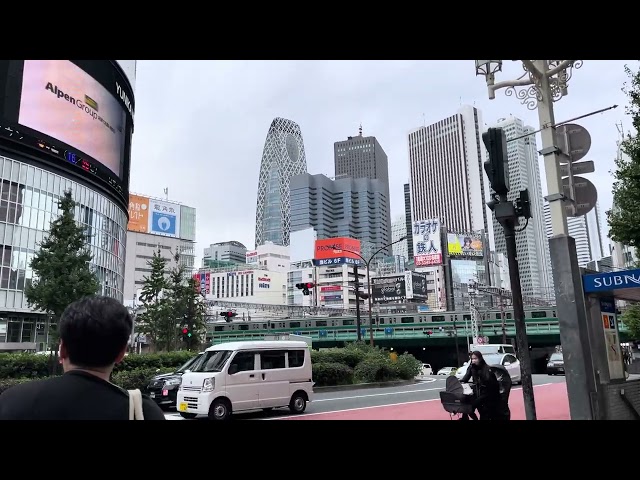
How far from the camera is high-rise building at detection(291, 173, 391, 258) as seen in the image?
18412 centimetres

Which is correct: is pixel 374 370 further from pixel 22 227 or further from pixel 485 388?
pixel 22 227

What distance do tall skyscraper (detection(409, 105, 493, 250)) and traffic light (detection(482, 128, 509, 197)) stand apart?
534ft

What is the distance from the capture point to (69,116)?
45.5m

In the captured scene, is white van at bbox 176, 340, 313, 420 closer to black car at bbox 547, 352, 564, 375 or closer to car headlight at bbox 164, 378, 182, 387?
car headlight at bbox 164, 378, 182, 387

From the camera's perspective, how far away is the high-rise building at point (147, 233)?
→ 92.5 meters

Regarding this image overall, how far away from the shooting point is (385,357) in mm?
25109

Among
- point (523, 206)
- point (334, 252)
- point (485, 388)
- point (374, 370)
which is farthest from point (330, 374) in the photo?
point (334, 252)

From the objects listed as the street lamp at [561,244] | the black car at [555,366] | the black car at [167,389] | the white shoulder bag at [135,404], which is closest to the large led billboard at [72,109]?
the black car at [167,389]

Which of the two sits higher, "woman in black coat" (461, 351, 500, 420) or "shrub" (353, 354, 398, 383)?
"woman in black coat" (461, 351, 500, 420)

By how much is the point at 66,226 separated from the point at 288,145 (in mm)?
178813

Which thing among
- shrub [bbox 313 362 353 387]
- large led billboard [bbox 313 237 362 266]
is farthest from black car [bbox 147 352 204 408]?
large led billboard [bbox 313 237 362 266]

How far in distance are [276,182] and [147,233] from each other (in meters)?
104
